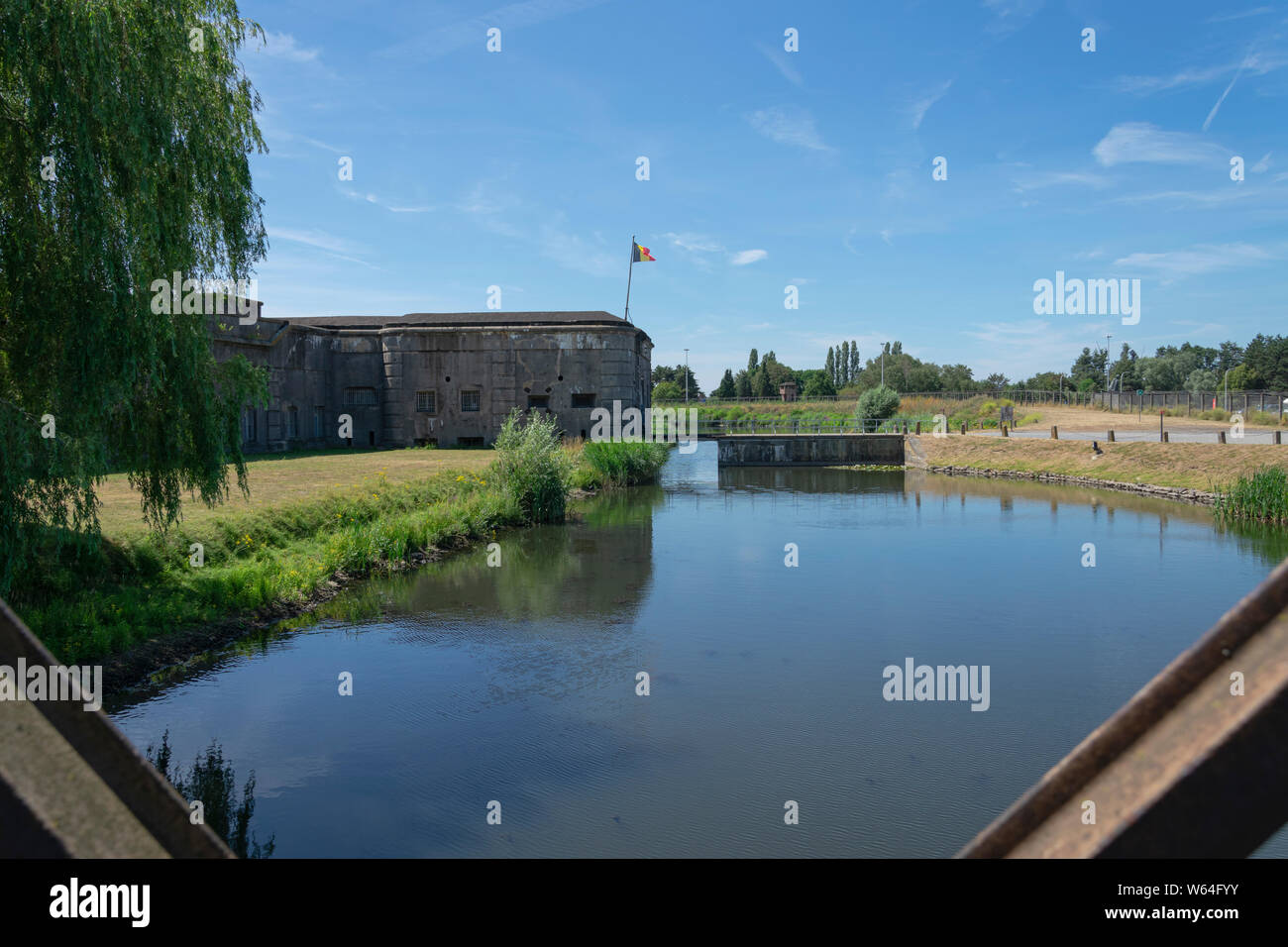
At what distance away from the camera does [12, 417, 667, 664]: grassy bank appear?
1059 centimetres

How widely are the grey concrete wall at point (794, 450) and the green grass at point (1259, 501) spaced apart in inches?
960

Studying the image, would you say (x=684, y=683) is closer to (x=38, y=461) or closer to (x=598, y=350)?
(x=38, y=461)

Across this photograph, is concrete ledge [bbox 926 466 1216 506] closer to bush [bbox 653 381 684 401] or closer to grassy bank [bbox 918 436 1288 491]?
grassy bank [bbox 918 436 1288 491]

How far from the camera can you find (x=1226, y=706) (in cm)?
143

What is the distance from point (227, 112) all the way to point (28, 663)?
12208mm

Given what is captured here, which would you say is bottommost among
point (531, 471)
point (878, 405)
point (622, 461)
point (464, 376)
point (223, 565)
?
point (223, 565)

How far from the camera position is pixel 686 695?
1009 centimetres

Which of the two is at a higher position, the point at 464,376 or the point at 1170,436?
the point at 464,376

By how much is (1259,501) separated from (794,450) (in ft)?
85.4

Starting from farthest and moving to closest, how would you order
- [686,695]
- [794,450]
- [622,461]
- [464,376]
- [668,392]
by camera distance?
[668,392]
[794,450]
[464,376]
[622,461]
[686,695]

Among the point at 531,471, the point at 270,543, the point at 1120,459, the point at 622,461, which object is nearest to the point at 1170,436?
the point at 1120,459

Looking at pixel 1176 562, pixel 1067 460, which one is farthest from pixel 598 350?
pixel 1176 562

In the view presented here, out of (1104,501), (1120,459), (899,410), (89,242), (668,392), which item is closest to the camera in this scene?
(89,242)

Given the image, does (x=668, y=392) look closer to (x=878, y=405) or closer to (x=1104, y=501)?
(x=878, y=405)
